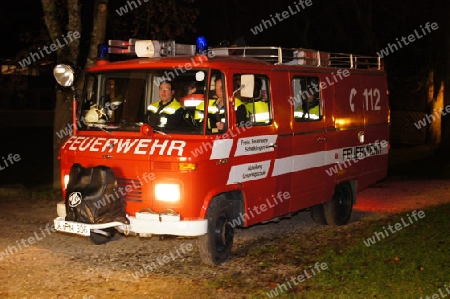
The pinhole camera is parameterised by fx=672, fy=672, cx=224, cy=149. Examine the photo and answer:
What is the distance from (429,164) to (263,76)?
11.6 metres

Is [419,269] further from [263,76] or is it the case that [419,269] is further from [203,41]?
[203,41]

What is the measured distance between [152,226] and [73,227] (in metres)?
0.89

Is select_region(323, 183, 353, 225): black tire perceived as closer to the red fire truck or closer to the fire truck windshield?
the red fire truck

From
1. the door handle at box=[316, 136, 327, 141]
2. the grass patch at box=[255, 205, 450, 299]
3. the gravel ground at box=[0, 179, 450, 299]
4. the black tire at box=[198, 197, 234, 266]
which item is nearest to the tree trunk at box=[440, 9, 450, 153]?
the gravel ground at box=[0, 179, 450, 299]

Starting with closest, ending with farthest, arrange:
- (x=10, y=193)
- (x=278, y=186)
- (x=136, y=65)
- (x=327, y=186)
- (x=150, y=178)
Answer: (x=150, y=178), (x=136, y=65), (x=278, y=186), (x=327, y=186), (x=10, y=193)

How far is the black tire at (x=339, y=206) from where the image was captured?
10461 millimetres

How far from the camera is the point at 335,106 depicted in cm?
1012

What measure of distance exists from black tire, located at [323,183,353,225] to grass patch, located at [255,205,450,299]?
210 mm

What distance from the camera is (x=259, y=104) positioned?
332 inches

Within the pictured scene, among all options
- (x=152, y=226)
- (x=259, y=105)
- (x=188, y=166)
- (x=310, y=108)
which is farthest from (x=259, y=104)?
(x=152, y=226)

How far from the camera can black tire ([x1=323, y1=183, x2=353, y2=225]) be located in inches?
412

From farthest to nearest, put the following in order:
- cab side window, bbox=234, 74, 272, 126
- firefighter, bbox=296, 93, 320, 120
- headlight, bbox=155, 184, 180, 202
→ firefighter, bbox=296, 93, 320, 120 < cab side window, bbox=234, 74, 272, 126 < headlight, bbox=155, 184, 180, 202

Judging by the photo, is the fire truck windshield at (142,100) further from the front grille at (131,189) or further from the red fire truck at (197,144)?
the front grille at (131,189)

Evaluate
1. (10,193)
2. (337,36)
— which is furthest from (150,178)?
(337,36)
